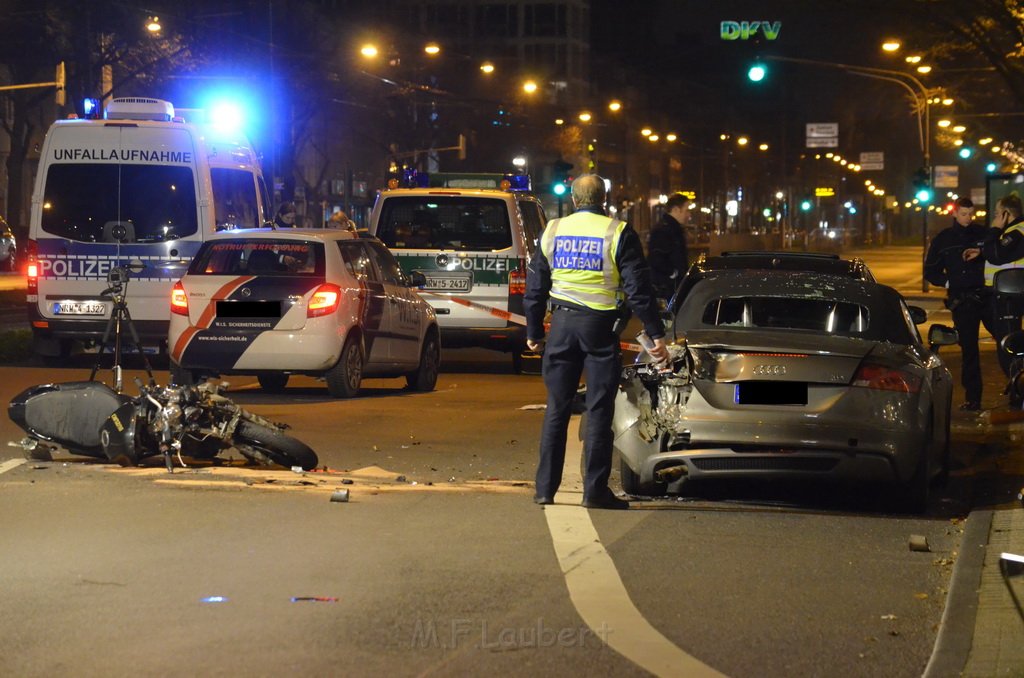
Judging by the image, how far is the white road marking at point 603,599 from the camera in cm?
548

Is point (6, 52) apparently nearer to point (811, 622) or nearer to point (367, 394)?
point (367, 394)

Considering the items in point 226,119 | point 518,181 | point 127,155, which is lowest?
point 518,181

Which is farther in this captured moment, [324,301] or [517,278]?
[517,278]

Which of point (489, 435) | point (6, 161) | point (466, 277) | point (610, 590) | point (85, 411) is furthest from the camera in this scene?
point (6, 161)

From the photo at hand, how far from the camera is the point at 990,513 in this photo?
27.3 feet

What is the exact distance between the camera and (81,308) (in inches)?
684

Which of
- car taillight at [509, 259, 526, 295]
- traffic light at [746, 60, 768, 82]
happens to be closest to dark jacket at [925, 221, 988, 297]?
car taillight at [509, 259, 526, 295]

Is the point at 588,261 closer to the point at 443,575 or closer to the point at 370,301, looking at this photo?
the point at 443,575

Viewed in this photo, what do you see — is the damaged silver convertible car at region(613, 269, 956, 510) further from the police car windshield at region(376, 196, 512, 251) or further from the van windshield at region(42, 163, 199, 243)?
the van windshield at region(42, 163, 199, 243)

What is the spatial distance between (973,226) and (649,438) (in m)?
6.90

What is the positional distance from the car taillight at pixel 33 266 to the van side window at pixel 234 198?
6.44ft

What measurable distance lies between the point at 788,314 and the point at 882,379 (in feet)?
4.54

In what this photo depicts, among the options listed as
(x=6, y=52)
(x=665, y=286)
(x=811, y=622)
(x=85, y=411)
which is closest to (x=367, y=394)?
(x=665, y=286)

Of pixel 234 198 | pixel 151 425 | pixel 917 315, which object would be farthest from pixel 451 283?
pixel 151 425
